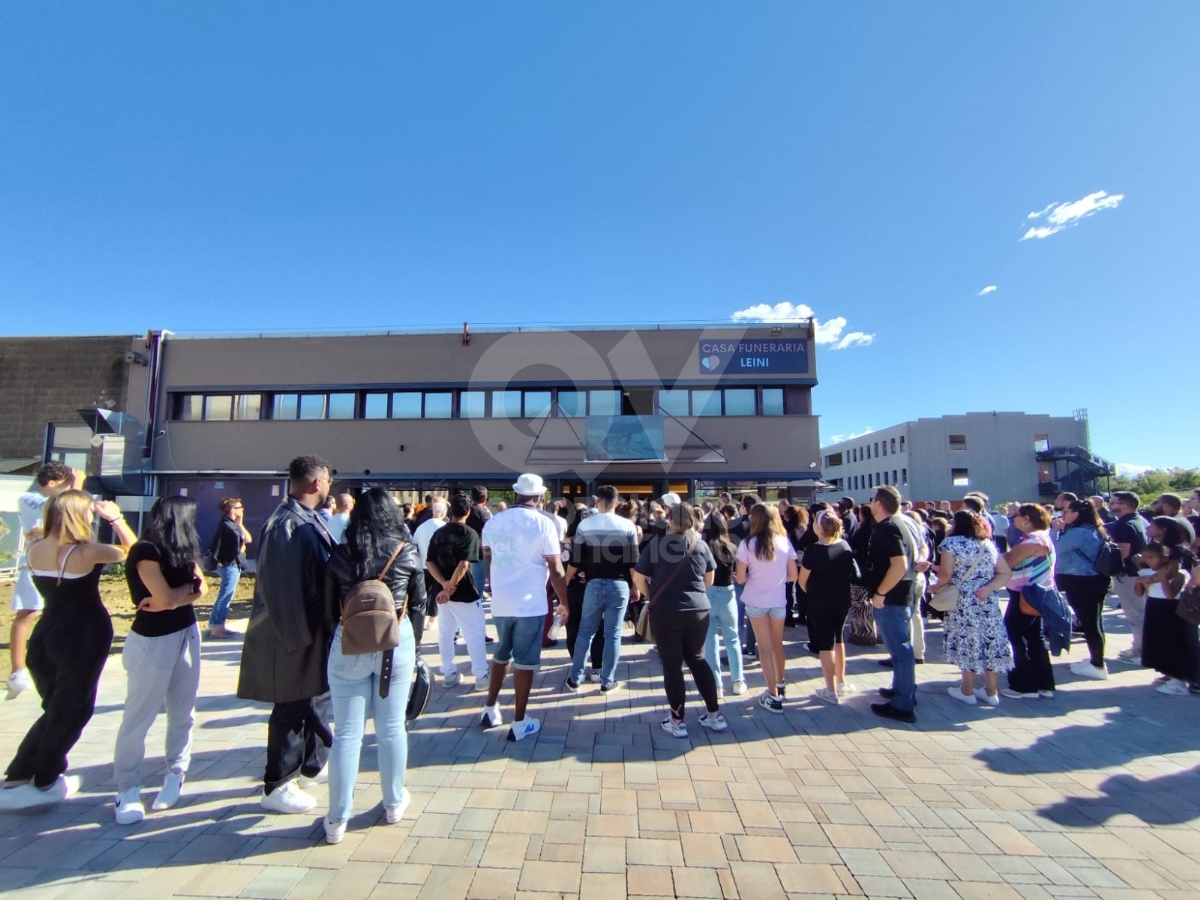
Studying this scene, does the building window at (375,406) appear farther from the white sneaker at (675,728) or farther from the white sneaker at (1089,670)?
the white sneaker at (1089,670)

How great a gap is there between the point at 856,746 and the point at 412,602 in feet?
11.1

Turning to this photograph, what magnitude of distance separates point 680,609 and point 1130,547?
227 inches

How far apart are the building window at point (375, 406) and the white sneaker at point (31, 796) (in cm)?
1702

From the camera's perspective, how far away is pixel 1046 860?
2.74 m

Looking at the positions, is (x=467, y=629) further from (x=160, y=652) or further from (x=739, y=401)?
(x=739, y=401)

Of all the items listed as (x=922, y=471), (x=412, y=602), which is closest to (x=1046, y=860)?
(x=412, y=602)

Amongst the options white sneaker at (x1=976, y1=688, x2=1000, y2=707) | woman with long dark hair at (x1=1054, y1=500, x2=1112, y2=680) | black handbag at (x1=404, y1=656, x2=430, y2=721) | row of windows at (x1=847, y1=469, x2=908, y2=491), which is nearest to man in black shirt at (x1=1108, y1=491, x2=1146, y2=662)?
woman with long dark hair at (x1=1054, y1=500, x2=1112, y2=680)

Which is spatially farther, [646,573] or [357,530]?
[646,573]

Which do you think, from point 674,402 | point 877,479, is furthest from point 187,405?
point 877,479

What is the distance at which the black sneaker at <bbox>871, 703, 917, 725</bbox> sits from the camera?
4555 millimetres

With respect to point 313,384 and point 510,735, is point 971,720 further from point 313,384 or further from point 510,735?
point 313,384

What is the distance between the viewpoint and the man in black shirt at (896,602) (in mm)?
4621

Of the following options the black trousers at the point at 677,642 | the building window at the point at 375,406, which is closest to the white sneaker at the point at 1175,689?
the black trousers at the point at 677,642

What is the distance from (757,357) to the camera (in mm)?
18484
